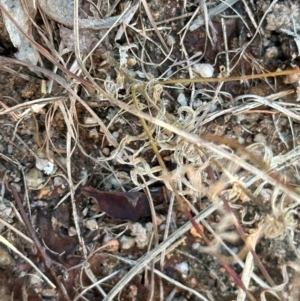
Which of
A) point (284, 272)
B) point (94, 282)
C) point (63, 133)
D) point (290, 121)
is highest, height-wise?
point (63, 133)

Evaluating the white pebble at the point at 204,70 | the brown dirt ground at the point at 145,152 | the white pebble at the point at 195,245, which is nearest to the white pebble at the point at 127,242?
the brown dirt ground at the point at 145,152

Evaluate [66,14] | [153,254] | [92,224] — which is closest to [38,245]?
[92,224]

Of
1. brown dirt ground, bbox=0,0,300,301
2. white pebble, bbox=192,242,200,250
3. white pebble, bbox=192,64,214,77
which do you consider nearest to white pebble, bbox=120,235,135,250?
brown dirt ground, bbox=0,0,300,301

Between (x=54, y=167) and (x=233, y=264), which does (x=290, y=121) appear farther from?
(x=54, y=167)

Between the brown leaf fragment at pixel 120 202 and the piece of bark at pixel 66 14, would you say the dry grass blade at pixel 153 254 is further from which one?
the piece of bark at pixel 66 14

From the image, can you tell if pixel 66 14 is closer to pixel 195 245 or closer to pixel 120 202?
pixel 120 202

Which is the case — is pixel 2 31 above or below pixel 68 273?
above

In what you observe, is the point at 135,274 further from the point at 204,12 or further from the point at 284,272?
the point at 204,12

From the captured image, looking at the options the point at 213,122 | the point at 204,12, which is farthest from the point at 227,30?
the point at 213,122
